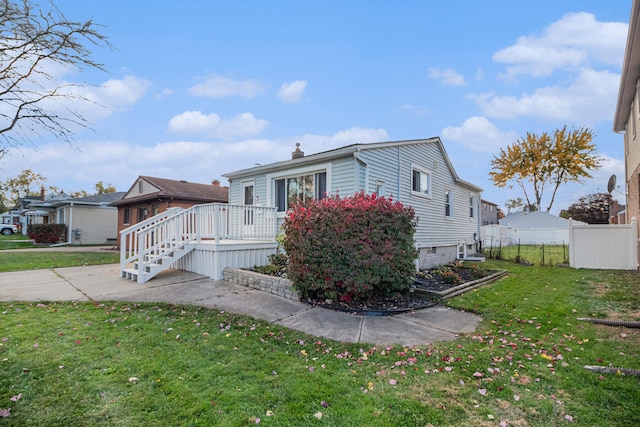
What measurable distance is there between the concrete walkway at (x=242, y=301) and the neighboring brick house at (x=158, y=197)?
8600 millimetres

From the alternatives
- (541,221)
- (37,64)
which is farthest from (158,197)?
(541,221)

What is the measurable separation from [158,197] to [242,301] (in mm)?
13122

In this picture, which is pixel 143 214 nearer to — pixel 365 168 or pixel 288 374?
pixel 365 168

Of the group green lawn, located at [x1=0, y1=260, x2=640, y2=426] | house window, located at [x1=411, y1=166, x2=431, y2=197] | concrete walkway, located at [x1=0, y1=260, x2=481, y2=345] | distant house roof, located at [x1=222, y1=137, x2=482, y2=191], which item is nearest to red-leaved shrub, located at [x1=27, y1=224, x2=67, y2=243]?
concrete walkway, located at [x1=0, y1=260, x2=481, y2=345]

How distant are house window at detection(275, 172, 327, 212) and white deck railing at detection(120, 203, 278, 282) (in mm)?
1169

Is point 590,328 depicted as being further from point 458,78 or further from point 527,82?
point 527,82

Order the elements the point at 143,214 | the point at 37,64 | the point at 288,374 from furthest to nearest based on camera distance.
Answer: the point at 143,214, the point at 37,64, the point at 288,374

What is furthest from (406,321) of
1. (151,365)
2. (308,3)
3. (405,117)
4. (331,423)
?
(405,117)

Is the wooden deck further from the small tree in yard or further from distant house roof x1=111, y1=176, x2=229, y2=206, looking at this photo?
distant house roof x1=111, y1=176, x2=229, y2=206

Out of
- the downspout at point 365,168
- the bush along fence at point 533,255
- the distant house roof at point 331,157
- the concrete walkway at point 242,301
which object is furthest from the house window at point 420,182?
the concrete walkway at point 242,301

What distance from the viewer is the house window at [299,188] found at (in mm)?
9805

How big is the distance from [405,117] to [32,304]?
14.4 metres

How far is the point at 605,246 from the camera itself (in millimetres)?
9883

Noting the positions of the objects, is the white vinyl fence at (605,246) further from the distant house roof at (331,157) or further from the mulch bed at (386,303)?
the mulch bed at (386,303)
